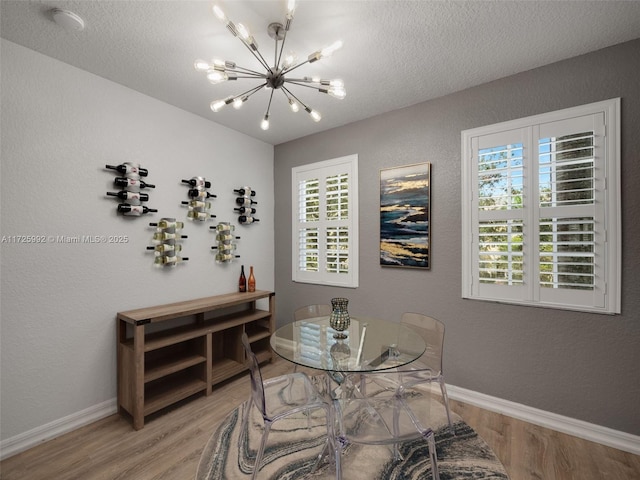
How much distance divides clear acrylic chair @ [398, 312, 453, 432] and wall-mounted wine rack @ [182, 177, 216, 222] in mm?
2242

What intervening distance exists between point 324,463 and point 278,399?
465mm

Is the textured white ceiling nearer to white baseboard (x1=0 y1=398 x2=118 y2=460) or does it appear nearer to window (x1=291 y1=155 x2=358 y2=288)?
window (x1=291 y1=155 x2=358 y2=288)

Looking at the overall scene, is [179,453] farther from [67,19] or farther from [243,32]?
[67,19]

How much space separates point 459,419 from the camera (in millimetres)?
2229

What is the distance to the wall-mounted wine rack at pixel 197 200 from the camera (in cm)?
288

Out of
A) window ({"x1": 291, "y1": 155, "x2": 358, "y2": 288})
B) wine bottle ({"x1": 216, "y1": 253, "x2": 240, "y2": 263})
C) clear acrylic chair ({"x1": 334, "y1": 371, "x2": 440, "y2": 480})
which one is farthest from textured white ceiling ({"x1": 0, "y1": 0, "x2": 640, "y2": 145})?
clear acrylic chair ({"x1": 334, "y1": 371, "x2": 440, "y2": 480})

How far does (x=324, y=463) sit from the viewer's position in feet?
5.76

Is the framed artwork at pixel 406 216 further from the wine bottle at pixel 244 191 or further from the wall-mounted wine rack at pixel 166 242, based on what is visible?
the wall-mounted wine rack at pixel 166 242

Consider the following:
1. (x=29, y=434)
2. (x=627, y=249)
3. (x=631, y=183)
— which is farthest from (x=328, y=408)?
(x=631, y=183)

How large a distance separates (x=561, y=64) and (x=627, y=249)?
1398mm

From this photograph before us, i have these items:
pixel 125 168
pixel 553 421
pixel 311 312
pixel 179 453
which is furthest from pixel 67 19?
pixel 553 421

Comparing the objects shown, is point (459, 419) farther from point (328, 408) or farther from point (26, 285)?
point (26, 285)

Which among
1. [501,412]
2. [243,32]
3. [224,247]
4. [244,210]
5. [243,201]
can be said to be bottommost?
[501,412]

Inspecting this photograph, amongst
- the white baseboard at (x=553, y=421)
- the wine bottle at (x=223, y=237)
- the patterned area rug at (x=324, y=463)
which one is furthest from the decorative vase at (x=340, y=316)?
the wine bottle at (x=223, y=237)
